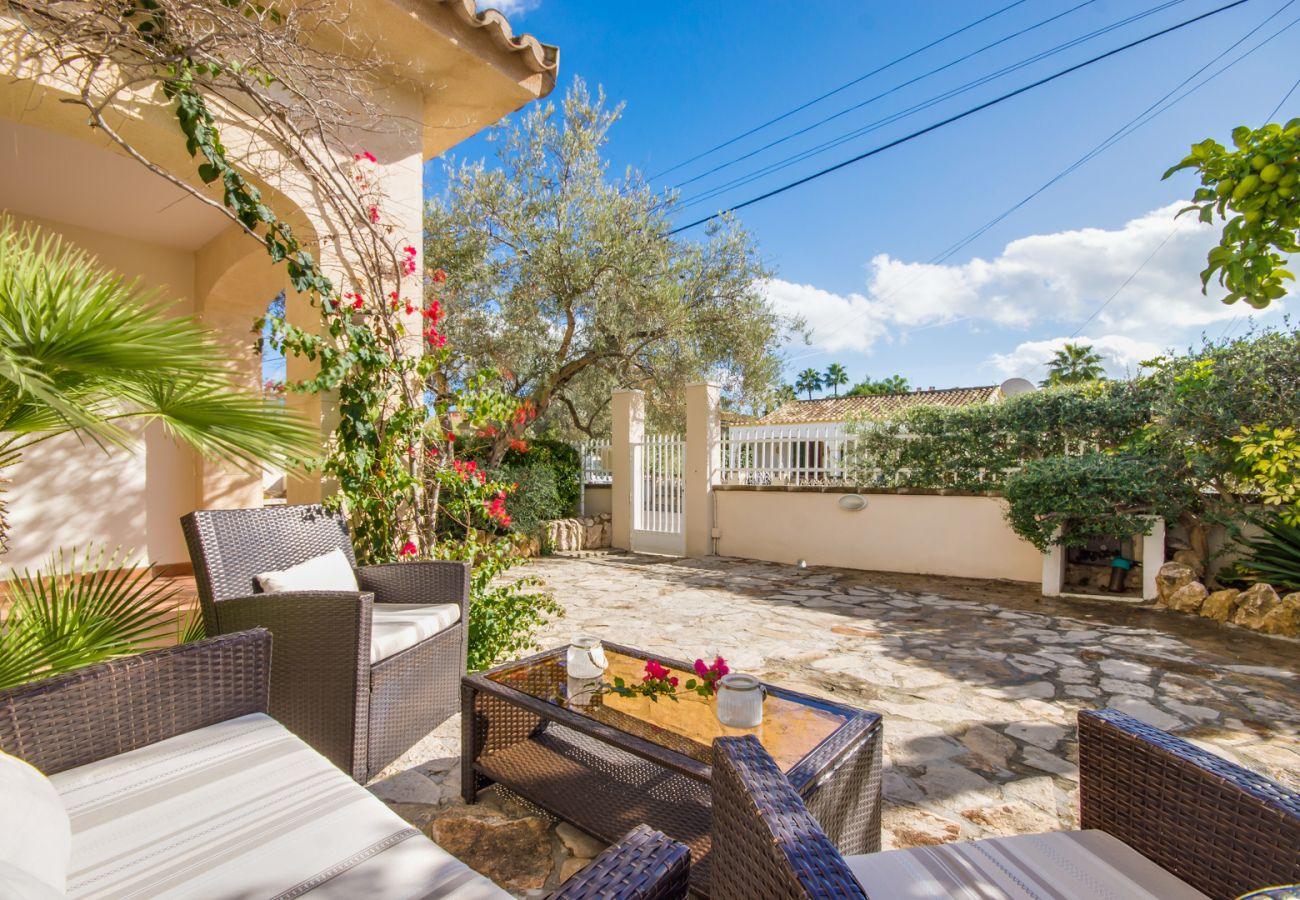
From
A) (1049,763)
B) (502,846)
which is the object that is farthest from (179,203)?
(1049,763)

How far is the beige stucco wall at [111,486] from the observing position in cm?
408

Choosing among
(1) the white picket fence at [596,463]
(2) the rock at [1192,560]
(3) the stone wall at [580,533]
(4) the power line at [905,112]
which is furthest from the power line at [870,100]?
(2) the rock at [1192,560]

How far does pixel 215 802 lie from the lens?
116cm

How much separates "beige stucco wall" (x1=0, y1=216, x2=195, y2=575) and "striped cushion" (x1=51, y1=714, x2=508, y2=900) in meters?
3.50

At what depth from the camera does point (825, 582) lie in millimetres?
5809

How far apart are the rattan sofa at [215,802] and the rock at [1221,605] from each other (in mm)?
5280

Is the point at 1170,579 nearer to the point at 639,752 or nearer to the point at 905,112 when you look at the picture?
the point at 639,752

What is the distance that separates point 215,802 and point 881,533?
623 centimetres

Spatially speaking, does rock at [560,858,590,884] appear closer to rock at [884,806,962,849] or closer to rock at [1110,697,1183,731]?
rock at [884,806,962,849]

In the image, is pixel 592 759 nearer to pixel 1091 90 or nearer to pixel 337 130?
pixel 337 130

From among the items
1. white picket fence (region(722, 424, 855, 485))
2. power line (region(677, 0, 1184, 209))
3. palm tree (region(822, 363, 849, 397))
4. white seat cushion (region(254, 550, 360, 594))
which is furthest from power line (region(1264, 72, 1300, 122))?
palm tree (region(822, 363, 849, 397))

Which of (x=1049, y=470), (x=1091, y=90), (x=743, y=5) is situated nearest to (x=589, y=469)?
(x=1049, y=470)

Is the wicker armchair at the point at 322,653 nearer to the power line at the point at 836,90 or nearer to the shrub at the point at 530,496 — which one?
the shrub at the point at 530,496

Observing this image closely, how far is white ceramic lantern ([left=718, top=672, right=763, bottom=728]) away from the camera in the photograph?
1.66 m
